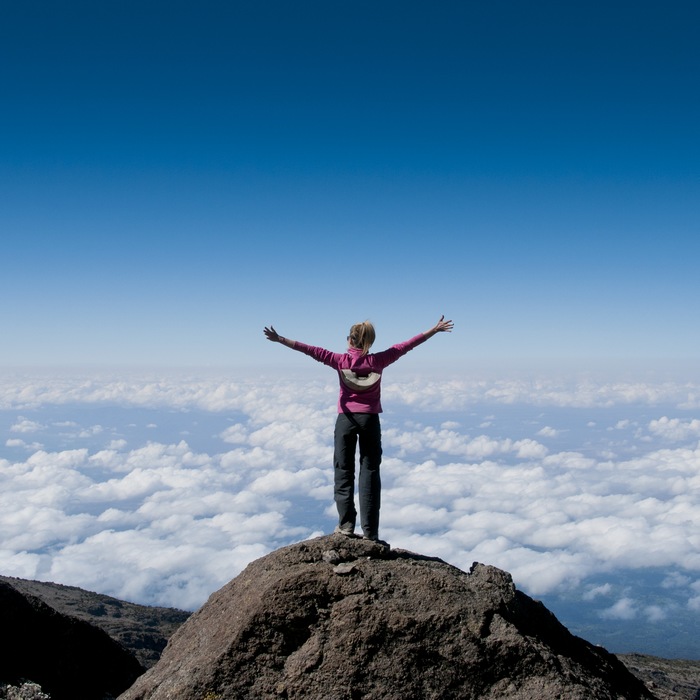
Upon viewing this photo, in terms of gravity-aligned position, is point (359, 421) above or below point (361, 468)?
above

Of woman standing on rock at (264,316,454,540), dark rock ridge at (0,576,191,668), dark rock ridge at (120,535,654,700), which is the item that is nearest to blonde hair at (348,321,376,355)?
woman standing on rock at (264,316,454,540)

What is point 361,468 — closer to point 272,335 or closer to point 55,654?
point 272,335

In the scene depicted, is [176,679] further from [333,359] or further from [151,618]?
[151,618]

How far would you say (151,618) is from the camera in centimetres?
5381

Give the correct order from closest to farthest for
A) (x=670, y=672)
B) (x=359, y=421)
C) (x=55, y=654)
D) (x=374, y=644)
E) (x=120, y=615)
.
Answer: (x=374, y=644) < (x=359, y=421) < (x=55, y=654) < (x=670, y=672) < (x=120, y=615)

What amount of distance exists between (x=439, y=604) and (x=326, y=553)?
5.71ft

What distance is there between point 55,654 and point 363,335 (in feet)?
28.2

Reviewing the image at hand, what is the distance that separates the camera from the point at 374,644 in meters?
6.90

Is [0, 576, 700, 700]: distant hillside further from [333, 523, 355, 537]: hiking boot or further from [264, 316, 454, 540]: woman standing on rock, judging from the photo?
[264, 316, 454, 540]: woman standing on rock

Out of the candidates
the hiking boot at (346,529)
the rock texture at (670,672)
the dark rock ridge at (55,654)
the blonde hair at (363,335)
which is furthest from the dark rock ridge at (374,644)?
the rock texture at (670,672)

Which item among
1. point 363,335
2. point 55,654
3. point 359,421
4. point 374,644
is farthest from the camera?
point 55,654

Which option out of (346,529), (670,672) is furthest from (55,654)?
(670,672)

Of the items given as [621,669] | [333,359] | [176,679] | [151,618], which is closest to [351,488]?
[333,359]

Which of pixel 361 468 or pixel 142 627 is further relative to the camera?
pixel 142 627
